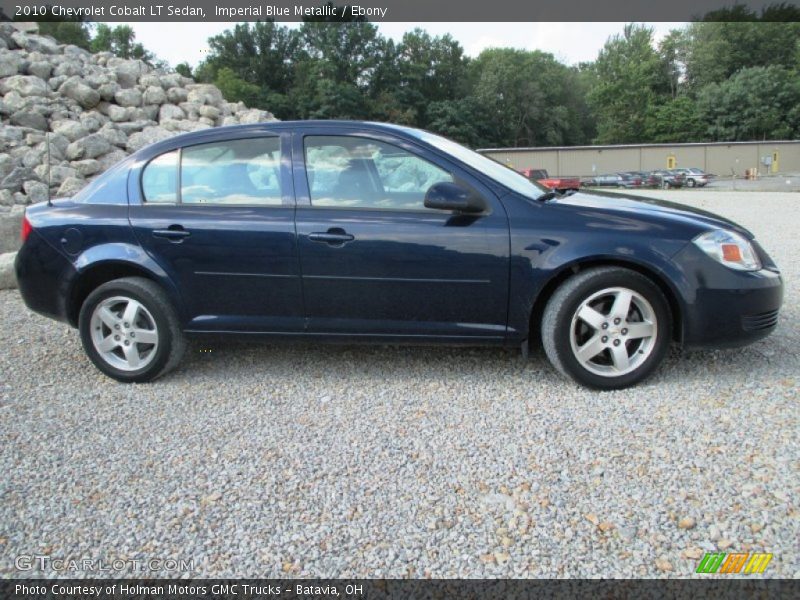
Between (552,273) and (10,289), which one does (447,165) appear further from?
(10,289)

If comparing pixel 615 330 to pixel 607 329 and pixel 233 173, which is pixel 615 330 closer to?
pixel 607 329

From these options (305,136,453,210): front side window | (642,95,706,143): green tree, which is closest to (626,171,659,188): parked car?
(642,95,706,143): green tree

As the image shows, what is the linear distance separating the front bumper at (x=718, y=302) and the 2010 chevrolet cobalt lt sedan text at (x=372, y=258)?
0.01 m

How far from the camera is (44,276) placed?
422 cm

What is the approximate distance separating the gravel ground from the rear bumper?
0.51 metres

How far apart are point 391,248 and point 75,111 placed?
47.8 feet

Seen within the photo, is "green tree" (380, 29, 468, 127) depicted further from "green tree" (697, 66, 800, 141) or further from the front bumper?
the front bumper

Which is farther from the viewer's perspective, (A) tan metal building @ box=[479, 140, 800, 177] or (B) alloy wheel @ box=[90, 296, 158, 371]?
(A) tan metal building @ box=[479, 140, 800, 177]

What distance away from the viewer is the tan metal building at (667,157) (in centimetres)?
5134

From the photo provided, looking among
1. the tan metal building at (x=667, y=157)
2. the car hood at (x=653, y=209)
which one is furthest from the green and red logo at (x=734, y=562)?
the tan metal building at (x=667, y=157)

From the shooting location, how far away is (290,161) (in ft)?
13.4

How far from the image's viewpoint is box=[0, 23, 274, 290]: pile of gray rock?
12.5 metres

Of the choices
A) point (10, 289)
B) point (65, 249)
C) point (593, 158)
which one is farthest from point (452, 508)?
point (593, 158)

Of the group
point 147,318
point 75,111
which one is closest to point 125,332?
point 147,318
